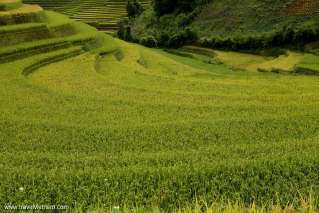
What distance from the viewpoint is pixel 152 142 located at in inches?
360

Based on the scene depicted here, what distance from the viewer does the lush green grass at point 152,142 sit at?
6457 mm

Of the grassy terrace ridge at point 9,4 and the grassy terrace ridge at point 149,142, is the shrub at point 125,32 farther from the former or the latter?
the grassy terrace ridge at point 149,142

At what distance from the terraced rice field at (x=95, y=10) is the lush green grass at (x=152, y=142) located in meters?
38.2

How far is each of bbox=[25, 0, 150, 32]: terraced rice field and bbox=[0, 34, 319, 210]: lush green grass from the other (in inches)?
1505

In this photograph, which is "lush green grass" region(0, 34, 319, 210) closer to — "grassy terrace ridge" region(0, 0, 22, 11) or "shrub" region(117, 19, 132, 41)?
"grassy terrace ridge" region(0, 0, 22, 11)

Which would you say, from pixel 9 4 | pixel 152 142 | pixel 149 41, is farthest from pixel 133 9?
pixel 152 142

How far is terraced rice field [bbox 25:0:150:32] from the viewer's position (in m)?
54.1

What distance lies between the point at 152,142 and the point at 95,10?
52.0 m

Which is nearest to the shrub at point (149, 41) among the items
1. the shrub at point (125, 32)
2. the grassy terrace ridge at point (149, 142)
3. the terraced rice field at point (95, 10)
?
the shrub at point (125, 32)

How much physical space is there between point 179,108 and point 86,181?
538 centimetres

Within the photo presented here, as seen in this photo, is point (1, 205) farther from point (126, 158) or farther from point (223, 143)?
point (223, 143)

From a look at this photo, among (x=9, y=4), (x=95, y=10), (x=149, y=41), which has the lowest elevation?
(x=149, y=41)

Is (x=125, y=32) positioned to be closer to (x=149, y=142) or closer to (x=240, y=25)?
(x=240, y=25)

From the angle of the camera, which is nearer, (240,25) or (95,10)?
(240,25)
